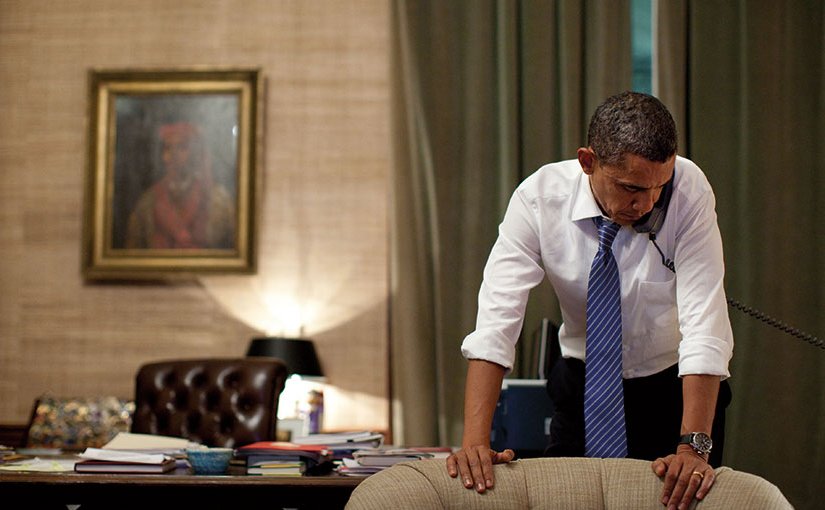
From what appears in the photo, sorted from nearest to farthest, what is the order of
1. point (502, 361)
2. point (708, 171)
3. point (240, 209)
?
point (502, 361) → point (708, 171) → point (240, 209)

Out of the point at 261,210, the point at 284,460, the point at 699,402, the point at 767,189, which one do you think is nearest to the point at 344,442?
the point at 284,460

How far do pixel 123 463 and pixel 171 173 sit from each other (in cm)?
290

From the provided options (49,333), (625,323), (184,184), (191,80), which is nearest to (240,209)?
(184,184)

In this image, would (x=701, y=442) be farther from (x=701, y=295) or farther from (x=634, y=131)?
(x=634, y=131)

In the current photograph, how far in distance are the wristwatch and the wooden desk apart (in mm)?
742

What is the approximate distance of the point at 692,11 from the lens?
4.68 metres

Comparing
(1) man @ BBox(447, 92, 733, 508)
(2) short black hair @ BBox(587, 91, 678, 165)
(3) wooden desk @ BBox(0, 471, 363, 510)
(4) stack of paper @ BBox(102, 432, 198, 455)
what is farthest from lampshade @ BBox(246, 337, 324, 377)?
(2) short black hair @ BBox(587, 91, 678, 165)

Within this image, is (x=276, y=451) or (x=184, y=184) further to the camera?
(x=184, y=184)

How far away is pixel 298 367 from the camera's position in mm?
4406

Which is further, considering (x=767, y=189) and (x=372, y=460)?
(x=767, y=189)

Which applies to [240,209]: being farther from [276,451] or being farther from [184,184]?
[276,451]

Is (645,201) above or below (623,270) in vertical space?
above

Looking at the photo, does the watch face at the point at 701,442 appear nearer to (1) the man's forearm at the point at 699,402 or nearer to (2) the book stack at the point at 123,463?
(1) the man's forearm at the point at 699,402

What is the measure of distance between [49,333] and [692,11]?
3502 millimetres
